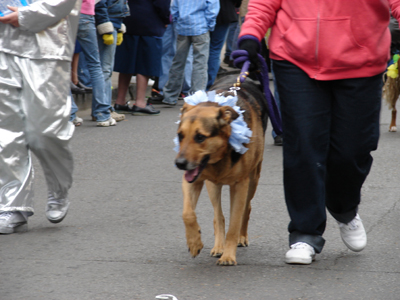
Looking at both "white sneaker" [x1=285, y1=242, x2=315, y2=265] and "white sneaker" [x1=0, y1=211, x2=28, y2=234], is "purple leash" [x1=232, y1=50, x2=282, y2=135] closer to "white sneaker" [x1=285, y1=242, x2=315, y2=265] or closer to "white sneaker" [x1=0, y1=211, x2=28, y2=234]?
"white sneaker" [x1=285, y1=242, x2=315, y2=265]

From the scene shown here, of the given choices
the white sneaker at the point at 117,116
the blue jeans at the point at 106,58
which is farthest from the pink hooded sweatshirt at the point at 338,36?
the white sneaker at the point at 117,116

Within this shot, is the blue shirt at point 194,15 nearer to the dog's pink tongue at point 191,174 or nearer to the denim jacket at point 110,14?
the denim jacket at point 110,14

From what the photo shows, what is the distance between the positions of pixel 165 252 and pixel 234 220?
0.49 metres

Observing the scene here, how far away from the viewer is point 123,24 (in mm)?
9078

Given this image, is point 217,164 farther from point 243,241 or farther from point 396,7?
point 396,7

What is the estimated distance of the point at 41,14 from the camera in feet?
13.4

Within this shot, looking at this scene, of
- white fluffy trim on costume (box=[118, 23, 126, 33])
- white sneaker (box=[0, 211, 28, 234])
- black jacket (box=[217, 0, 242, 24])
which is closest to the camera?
white sneaker (box=[0, 211, 28, 234])

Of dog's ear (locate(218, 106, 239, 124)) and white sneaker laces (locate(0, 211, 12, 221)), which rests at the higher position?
dog's ear (locate(218, 106, 239, 124))

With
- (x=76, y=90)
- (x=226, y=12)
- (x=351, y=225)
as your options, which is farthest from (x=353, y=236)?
(x=226, y=12)

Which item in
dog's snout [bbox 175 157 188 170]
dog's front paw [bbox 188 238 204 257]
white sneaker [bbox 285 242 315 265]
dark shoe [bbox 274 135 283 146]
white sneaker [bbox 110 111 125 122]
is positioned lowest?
white sneaker [bbox 110 111 125 122]

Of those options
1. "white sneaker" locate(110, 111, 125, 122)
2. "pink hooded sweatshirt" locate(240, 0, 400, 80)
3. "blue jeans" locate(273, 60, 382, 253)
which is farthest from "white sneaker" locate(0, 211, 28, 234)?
"white sneaker" locate(110, 111, 125, 122)

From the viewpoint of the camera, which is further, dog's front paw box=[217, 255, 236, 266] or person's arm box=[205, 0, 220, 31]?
person's arm box=[205, 0, 220, 31]

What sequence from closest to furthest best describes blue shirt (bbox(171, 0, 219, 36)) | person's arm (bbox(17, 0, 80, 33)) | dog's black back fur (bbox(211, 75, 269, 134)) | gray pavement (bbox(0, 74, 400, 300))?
1. gray pavement (bbox(0, 74, 400, 300))
2. person's arm (bbox(17, 0, 80, 33))
3. dog's black back fur (bbox(211, 75, 269, 134))
4. blue shirt (bbox(171, 0, 219, 36))

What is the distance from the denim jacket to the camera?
331 inches
